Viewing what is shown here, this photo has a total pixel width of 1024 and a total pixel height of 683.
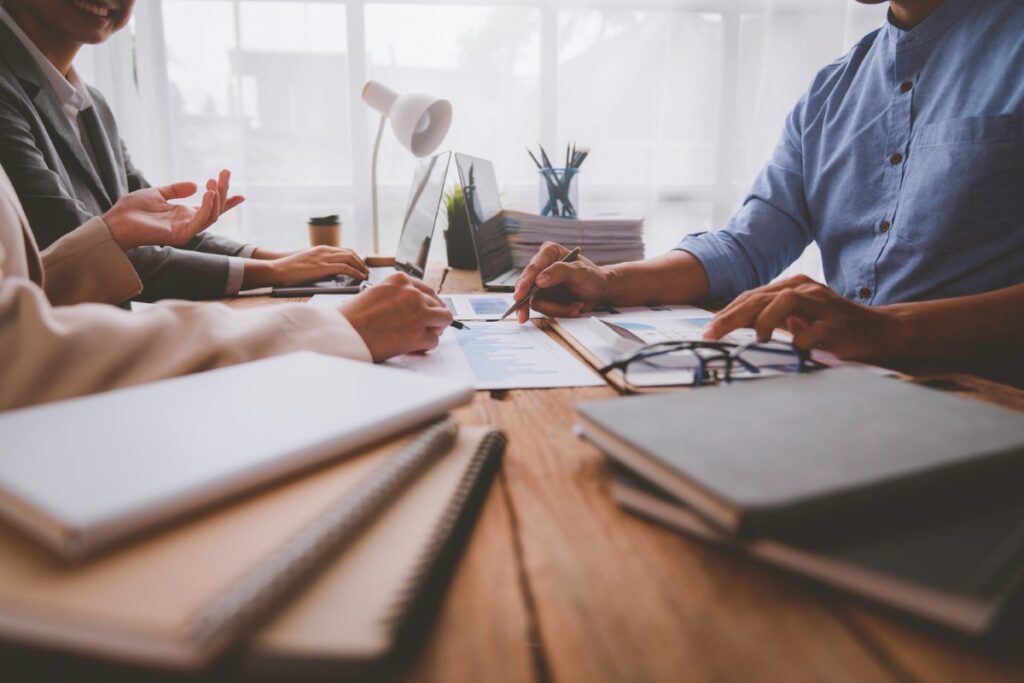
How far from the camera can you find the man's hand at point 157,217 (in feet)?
3.70

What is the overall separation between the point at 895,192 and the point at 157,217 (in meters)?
1.43

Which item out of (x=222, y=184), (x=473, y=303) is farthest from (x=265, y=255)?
(x=473, y=303)

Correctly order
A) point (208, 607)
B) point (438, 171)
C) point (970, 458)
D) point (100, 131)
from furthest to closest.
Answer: point (100, 131), point (438, 171), point (970, 458), point (208, 607)

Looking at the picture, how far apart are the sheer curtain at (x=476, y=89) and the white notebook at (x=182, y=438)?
2391 millimetres

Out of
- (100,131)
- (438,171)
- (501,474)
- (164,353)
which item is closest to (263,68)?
(100,131)

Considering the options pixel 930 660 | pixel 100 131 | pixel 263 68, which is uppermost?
pixel 263 68

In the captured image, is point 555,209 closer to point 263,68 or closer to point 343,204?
point 343,204

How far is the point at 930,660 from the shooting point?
27cm

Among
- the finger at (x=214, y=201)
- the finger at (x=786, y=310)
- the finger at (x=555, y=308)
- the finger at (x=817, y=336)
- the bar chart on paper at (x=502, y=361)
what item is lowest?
the bar chart on paper at (x=502, y=361)

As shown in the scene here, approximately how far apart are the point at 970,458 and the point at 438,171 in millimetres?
1457

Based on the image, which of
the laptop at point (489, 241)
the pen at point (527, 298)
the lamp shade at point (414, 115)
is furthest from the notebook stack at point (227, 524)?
the lamp shade at point (414, 115)

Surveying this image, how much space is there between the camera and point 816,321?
2.42ft

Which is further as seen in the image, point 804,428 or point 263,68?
point 263,68

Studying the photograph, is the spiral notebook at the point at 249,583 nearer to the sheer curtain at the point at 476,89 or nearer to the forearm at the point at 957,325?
the forearm at the point at 957,325
